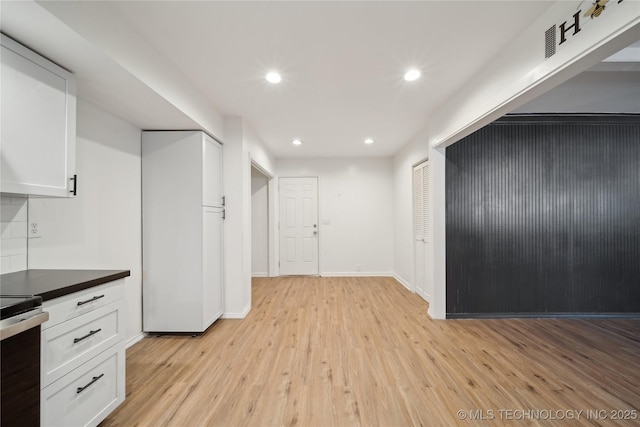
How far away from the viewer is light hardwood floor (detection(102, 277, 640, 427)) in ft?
5.69

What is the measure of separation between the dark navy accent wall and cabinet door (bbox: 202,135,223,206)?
294cm

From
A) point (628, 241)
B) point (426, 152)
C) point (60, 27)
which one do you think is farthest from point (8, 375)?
point (628, 241)

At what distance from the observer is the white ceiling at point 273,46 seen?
5.06 feet

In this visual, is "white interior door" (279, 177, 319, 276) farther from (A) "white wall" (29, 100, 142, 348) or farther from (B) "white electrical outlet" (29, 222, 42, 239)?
(B) "white electrical outlet" (29, 222, 42, 239)

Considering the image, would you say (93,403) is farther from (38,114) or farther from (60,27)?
(60,27)

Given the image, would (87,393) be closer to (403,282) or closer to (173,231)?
(173,231)

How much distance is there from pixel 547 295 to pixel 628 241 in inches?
48.3

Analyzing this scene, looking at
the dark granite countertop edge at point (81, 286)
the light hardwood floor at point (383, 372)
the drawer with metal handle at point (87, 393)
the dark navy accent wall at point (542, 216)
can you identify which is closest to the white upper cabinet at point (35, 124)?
the dark granite countertop edge at point (81, 286)

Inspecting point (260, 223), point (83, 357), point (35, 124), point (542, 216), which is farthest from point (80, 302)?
point (542, 216)

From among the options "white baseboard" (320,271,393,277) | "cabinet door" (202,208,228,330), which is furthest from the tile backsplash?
"white baseboard" (320,271,393,277)

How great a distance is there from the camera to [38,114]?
1.49 m

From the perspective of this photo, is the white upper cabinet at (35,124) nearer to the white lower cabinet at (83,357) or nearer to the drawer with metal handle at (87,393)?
the white lower cabinet at (83,357)

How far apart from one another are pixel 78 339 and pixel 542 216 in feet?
15.2

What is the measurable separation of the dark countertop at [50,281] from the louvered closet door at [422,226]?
147 inches
